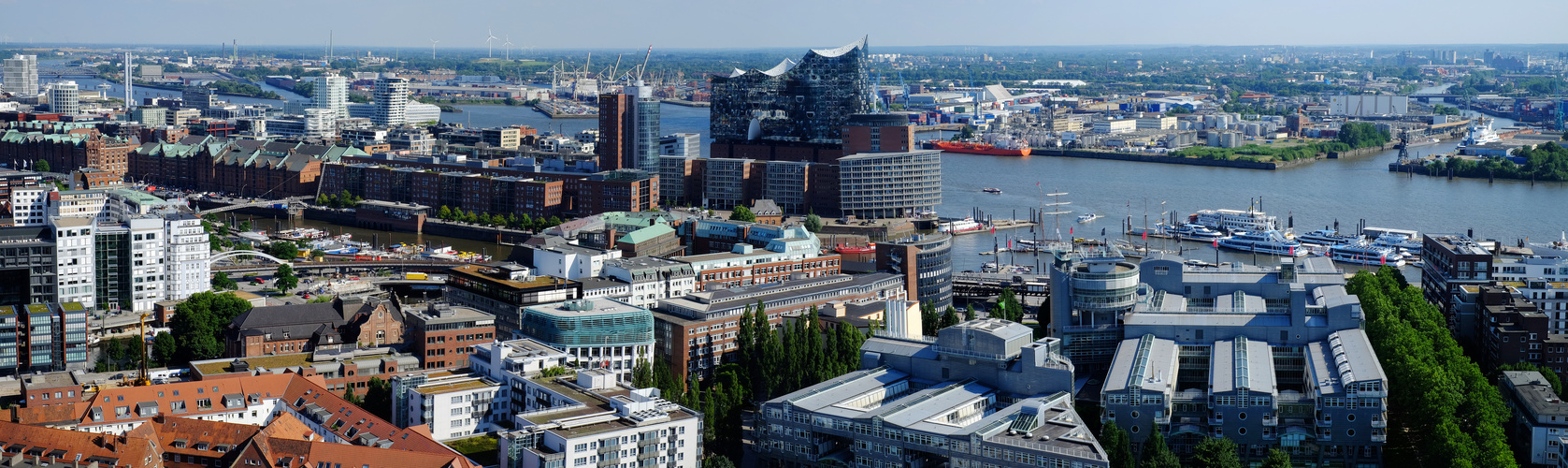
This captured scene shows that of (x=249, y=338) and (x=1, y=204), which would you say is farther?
(x=1, y=204)

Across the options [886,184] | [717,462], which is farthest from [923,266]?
[886,184]

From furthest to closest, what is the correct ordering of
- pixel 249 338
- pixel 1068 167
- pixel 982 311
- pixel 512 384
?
1. pixel 1068 167
2. pixel 982 311
3. pixel 249 338
4. pixel 512 384

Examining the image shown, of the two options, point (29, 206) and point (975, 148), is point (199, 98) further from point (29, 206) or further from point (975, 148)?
point (29, 206)

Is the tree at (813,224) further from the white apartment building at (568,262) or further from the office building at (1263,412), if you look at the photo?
the office building at (1263,412)

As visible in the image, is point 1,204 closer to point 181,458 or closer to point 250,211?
point 250,211

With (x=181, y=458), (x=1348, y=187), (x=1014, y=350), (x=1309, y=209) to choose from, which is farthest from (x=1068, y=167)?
(x=181, y=458)
